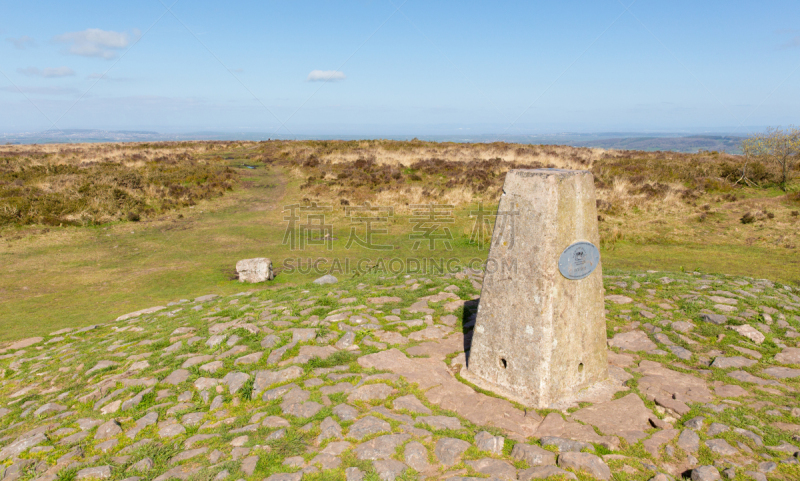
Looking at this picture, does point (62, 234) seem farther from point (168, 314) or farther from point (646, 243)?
point (646, 243)

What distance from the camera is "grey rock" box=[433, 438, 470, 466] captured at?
3.23m

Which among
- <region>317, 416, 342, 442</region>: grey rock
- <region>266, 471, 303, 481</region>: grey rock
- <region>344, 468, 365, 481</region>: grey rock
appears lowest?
<region>317, 416, 342, 442</region>: grey rock

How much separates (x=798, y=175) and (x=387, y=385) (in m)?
25.3

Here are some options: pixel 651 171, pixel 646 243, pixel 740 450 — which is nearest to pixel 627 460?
pixel 740 450

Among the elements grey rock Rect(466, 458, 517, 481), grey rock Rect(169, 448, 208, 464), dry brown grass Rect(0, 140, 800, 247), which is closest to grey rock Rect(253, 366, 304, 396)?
grey rock Rect(169, 448, 208, 464)

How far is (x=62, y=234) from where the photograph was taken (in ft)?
45.1

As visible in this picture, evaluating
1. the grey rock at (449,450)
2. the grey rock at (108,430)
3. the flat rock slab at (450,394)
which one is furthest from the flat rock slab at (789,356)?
the grey rock at (108,430)

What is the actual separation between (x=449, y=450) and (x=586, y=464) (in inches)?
40.9

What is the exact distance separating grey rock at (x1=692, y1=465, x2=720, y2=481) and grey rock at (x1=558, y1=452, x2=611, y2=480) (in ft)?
1.94

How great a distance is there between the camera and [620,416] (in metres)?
3.77

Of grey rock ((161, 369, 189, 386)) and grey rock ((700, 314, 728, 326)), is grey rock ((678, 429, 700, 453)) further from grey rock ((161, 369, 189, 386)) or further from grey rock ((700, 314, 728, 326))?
grey rock ((161, 369, 189, 386))

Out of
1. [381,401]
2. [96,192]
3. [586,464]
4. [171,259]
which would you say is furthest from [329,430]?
[96,192]

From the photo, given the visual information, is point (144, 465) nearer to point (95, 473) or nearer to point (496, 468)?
point (95, 473)

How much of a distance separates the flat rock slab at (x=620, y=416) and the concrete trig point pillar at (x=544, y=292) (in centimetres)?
24
